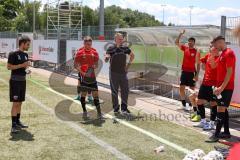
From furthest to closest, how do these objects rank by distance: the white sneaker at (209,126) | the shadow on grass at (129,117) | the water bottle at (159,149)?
the shadow on grass at (129,117), the white sneaker at (209,126), the water bottle at (159,149)

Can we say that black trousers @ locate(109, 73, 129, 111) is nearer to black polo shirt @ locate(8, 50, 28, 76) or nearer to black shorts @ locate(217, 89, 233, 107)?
black polo shirt @ locate(8, 50, 28, 76)

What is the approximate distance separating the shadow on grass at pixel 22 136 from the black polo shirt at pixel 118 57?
119 inches

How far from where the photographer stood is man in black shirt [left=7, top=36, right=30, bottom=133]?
811 centimetres

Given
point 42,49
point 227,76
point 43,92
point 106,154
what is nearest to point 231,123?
point 227,76

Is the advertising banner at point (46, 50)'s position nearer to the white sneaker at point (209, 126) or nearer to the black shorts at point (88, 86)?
the black shorts at point (88, 86)

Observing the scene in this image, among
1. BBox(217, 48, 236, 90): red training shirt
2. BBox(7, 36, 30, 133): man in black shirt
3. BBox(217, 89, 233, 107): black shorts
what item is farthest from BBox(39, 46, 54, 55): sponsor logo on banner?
BBox(217, 89, 233, 107): black shorts

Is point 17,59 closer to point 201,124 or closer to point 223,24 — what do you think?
point 201,124

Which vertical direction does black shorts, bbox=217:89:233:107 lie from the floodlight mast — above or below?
below

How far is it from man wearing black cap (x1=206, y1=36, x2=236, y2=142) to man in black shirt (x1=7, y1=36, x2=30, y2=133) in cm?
362

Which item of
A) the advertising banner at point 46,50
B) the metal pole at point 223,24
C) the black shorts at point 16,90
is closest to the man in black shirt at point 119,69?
the metal pole at point 223,24

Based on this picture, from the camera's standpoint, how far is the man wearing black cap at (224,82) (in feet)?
25.0

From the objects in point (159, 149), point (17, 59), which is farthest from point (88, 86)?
point (159, 149)

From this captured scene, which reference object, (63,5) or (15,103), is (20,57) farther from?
(63,5)

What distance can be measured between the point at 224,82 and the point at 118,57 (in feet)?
11.2
